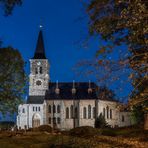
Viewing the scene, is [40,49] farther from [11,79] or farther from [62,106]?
[11,79]

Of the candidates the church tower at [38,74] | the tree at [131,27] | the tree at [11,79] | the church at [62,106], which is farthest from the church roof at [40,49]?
the tree at [131,27]

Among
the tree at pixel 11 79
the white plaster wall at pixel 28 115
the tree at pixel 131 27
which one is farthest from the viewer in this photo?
the white plaster wall at pixel 28 115

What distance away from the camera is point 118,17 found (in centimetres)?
1419

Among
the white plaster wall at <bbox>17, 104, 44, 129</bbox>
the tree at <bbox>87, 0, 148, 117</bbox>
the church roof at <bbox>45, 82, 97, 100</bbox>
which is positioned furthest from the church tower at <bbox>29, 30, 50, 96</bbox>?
the tree at <bbox>87, 0, 148, 117</bbox>

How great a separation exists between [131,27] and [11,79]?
2736cm

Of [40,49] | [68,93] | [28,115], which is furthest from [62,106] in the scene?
[40,49]

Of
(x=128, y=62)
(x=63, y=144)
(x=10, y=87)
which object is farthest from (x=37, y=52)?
(x=128, y=62)

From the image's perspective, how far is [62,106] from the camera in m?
109

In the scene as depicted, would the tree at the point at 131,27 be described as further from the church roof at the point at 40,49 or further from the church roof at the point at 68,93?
the church roof at the point at 40,49

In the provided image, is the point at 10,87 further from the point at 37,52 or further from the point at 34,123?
the point at 37,52

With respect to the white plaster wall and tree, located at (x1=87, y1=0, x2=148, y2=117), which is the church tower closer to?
the white plaster wall

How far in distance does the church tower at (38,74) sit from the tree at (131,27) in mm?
98036

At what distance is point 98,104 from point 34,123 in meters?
16.8

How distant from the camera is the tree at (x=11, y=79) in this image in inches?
1491
